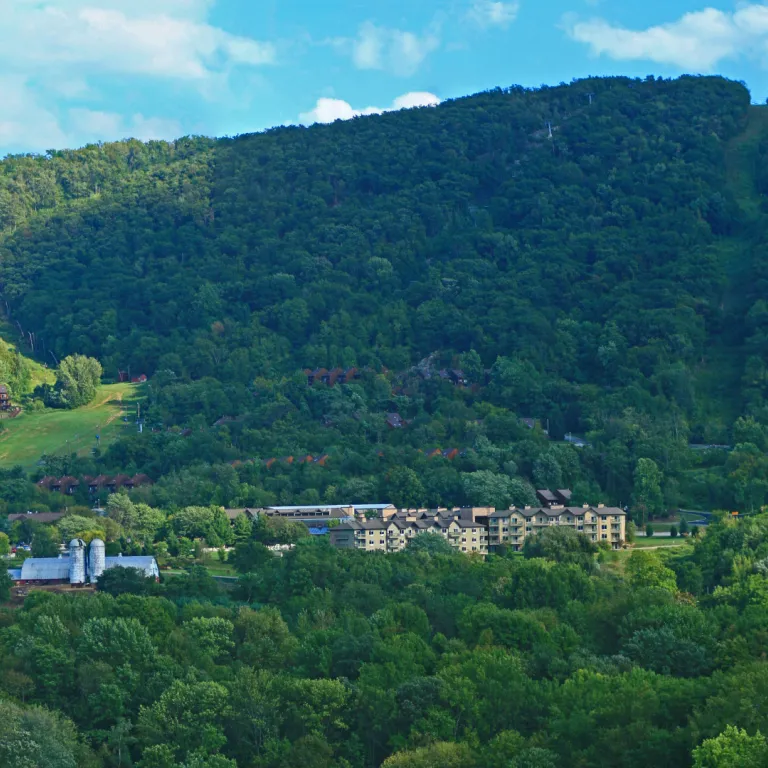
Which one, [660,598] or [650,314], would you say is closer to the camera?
[660,598]

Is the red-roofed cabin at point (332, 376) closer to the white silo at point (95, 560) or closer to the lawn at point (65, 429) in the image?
the lawn at point (65, 429)

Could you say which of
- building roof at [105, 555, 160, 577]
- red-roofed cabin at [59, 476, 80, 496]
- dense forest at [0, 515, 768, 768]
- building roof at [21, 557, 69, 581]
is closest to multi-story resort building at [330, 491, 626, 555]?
building roof at [105, 555, 160, 577]

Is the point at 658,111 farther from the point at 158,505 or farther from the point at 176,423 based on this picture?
the point at 158,505

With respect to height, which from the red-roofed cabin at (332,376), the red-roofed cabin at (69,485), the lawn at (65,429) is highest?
the red-roofed cabin at (332,376)

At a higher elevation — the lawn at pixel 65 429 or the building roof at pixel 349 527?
the lawn at pixel 65 429

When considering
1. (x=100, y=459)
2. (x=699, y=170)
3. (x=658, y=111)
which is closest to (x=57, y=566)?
(x=100, y=459)

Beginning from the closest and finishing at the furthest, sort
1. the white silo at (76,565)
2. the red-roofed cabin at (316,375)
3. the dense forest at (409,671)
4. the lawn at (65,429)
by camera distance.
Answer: the dense forest at (409,671) < the white silo at (76,565) < the lawn at (65,429) < the red-roofed cabin at (316,375)

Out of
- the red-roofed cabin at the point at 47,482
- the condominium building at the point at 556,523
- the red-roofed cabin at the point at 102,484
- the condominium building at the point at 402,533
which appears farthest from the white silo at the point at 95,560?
the red-roofed cabin at the point at 47,482

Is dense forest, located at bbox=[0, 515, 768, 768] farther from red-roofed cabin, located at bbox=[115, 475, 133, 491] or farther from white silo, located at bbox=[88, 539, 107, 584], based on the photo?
red-roofed cabin, located at bbox=[115, 475, 133, 491]
